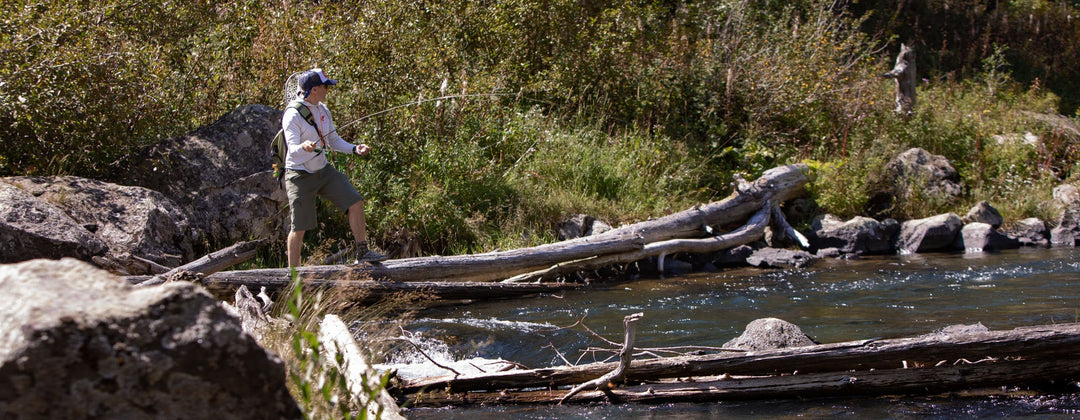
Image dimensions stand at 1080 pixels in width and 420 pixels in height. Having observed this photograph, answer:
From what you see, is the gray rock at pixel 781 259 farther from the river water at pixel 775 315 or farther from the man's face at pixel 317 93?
the man's face at pixel 317 93

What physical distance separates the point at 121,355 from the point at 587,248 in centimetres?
810

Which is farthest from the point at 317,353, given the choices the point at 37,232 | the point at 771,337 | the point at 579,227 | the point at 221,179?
the point at 579,227

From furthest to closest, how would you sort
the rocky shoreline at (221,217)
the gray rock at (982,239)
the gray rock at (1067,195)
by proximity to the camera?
the gray rock at (1067,195)
the gray rock at (982,239)
the rocky shoreline at (221,217)

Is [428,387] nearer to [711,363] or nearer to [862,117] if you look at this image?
[711,363]

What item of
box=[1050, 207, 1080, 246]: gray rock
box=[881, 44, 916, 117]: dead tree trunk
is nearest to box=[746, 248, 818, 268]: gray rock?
box=[1050, 207, 1080, 246]: gray rock

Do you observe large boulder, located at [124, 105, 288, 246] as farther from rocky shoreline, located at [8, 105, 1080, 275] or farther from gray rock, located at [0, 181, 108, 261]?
gray rock, located at [0, 181, 108, 261]

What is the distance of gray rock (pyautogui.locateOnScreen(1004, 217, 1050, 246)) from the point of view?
12.5m

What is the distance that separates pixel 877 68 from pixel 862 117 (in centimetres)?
269

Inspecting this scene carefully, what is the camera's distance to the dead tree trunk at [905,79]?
1588 centimetres

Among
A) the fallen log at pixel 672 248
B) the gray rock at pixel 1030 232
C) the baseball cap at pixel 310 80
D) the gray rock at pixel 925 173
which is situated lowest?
the gray rock at pixel 1030 232

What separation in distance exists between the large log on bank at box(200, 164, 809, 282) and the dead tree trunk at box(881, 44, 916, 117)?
3.94 m

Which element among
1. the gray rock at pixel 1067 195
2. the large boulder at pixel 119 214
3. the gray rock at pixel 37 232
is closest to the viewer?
the gray rock at pixel 37 232

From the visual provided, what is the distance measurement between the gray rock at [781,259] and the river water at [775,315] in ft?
1.09

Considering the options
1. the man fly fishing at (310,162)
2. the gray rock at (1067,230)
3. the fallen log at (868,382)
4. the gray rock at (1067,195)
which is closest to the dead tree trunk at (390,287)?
the man fly fishing at (310,162)
